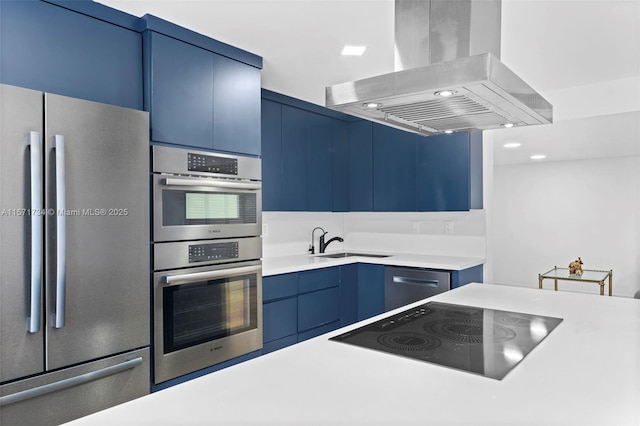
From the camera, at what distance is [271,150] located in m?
3.64

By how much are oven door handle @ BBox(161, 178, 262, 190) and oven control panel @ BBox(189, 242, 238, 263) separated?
0.35 m

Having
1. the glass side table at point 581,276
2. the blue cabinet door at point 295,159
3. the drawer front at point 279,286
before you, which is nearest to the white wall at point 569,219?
the glass side table at point 581,276

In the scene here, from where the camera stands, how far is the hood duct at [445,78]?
124 cm

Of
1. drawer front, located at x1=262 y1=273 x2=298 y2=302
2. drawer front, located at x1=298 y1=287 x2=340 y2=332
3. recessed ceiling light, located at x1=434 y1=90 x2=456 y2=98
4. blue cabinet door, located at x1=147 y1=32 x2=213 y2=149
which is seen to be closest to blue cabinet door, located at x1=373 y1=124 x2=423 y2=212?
drawer front, located at x1=298 y1=287 x2=340 y2=332

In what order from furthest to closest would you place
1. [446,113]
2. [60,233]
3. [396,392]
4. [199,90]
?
[199,90]
[60,233]
[446,113]
[396,392]

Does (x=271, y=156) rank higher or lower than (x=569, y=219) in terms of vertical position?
higher

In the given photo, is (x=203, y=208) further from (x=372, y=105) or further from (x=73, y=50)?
(x=372, y=105)

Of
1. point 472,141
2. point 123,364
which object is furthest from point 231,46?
point 472,141

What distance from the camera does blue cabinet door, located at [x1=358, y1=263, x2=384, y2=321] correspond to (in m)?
3.76

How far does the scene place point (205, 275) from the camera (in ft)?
8.00

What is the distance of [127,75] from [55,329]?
1.30 metres

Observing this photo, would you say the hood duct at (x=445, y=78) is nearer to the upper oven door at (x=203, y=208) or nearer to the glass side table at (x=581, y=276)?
the upper oven door at (x=203, y=208)

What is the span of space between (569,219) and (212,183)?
6423 millimetres

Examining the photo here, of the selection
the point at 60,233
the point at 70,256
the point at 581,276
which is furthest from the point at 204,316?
the point at 581,276
